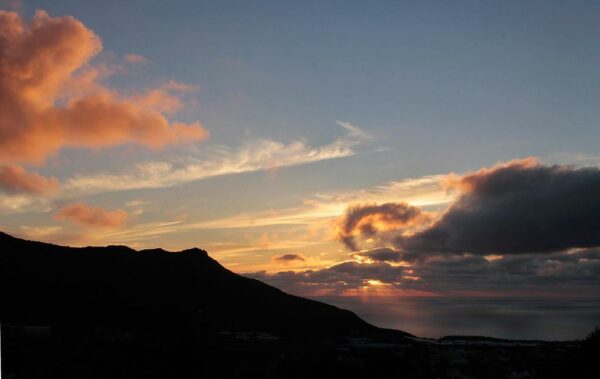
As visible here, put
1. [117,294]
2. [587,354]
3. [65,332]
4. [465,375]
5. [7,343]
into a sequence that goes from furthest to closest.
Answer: [117,294], [65,332], [7,343], [465,375], [587,354]

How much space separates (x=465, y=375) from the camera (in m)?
66.0

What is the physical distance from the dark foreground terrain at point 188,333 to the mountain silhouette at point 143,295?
0.28m

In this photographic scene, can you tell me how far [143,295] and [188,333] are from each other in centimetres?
2676

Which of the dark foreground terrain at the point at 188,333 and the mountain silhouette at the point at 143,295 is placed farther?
the mountain silhouette at the point at 143,295

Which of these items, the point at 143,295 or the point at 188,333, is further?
the point at 143,295

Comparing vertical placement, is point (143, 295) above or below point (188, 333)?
above

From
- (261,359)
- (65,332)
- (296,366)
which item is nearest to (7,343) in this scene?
(65,332)

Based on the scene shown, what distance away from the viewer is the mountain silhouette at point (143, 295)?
109 metres

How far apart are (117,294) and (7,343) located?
162 ft

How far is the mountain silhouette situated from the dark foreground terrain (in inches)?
10.9

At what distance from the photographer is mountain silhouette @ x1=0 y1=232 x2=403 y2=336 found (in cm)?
10925

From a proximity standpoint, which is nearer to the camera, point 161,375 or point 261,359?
point 161,375

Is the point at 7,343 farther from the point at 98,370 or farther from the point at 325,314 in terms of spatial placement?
the point at 325,314

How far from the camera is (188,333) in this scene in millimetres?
101562
